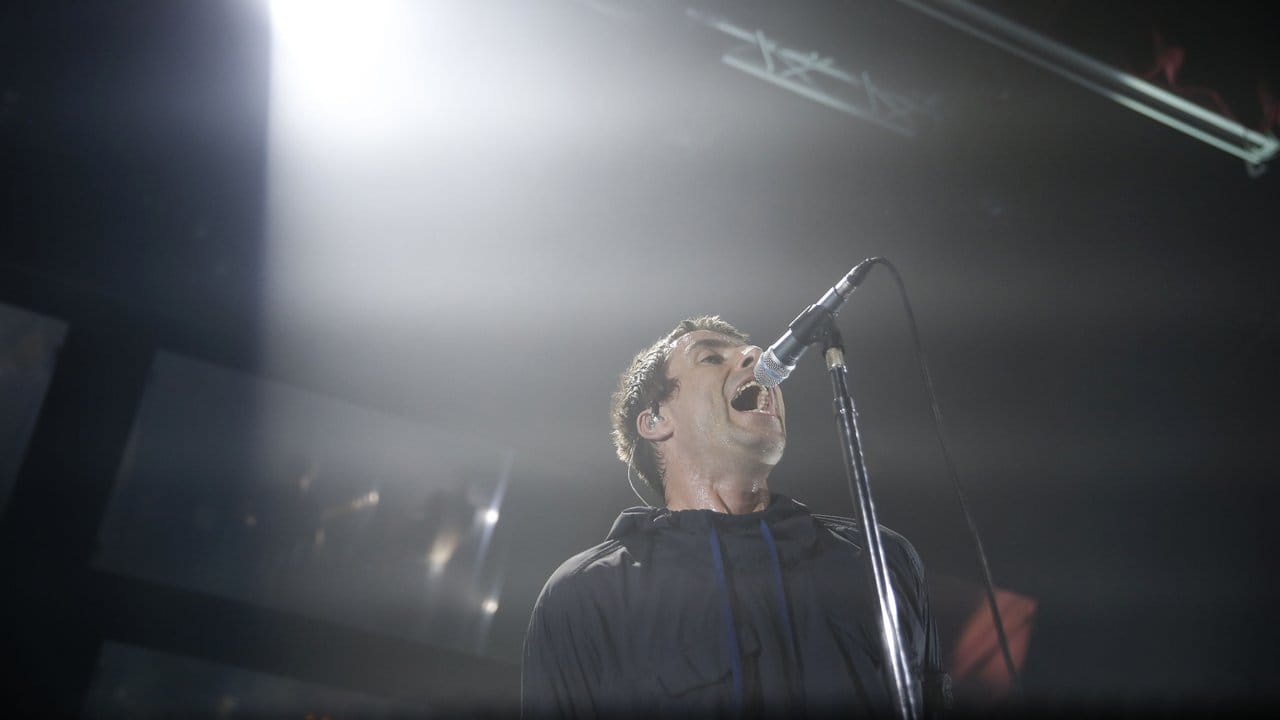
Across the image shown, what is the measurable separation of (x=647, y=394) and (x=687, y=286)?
4.67 feet

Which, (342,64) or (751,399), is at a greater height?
(342,64)

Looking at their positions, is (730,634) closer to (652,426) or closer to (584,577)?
(584,577)

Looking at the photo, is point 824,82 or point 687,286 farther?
point 687,286

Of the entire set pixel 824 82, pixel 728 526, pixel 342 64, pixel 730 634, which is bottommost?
pixel 730 634

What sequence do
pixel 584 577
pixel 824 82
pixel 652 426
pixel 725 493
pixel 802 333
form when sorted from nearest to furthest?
pixel 802 333, pixel 584 577, pixel 725 493, pixel 652 426, pixel 824 82

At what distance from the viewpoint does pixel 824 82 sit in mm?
3318

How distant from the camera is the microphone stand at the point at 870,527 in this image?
1.20 m

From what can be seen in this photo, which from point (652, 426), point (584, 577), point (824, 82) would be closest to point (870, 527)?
point (584, 577)

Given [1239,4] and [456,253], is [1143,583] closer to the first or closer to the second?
[1239,4]

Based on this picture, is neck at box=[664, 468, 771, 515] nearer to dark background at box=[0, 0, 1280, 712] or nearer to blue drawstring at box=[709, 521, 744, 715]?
blue drawstring at box=[709, 521, 744, 715]

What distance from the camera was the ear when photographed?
2.35 m

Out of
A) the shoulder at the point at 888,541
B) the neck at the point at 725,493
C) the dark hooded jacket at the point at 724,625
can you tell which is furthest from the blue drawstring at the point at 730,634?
the shoulder at the point at 888,541

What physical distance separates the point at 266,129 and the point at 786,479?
2.85m

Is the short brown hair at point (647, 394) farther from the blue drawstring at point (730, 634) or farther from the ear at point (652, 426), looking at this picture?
the blue drawstring at point (730, 634)
